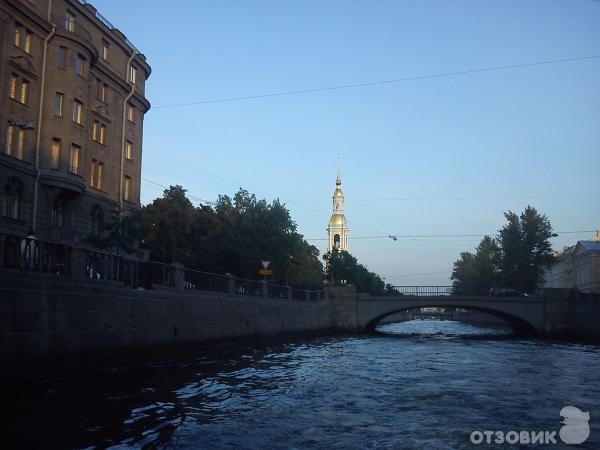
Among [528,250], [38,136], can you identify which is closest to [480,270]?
[528,250]

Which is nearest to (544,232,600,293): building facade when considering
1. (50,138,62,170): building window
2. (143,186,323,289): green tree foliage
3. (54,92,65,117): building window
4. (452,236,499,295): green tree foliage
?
(452,236,499,295): green tree foliage

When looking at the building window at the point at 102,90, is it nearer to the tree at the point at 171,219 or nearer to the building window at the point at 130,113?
the building window at the point at 130,113

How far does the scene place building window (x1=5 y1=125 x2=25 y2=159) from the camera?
27.7m

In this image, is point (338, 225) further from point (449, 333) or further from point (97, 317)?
point (97, 317)

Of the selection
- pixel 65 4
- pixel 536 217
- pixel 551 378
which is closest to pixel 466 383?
pixel 551 378

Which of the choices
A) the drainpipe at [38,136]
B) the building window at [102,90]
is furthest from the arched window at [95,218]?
the building window at [102,90]

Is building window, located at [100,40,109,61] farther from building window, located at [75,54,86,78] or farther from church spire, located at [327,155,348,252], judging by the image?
church spire, located at [327,155,348,252]

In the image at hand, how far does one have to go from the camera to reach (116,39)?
36938 mm

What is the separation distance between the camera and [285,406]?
12047 mm

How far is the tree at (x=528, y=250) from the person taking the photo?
239ft

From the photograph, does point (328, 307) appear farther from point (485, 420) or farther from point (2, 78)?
point (485, 420)

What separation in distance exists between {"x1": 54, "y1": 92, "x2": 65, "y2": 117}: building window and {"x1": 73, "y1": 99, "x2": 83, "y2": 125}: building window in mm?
947

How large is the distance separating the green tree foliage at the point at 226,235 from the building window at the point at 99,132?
5015 millimetres

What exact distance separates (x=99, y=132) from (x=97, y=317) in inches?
857
